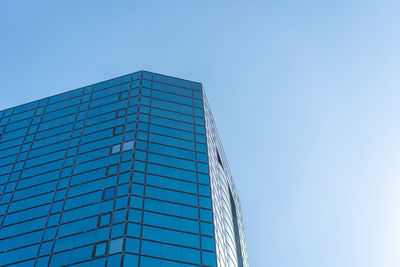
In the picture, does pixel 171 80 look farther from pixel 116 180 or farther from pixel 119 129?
pixel 116 180

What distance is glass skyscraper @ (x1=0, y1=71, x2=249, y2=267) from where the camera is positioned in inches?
1574

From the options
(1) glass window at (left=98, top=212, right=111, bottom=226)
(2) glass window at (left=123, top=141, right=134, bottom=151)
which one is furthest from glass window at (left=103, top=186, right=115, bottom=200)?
(2) glass window at (left=123, top=141, right=134, bottom=151)

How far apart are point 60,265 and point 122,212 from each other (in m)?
6.65

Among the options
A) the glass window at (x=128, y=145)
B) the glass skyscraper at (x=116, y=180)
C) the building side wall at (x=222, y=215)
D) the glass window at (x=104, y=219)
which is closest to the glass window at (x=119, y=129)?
the glass skyscraper at (x=116, y=180)

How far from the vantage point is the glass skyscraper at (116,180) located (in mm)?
39969

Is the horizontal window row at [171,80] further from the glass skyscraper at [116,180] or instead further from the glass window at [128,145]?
the glass window at [128,145]

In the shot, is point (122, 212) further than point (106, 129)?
No

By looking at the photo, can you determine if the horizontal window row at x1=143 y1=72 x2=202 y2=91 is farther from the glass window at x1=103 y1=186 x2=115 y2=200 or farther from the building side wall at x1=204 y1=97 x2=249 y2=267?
the glass window at x1=103 y1=186 x2=115 y2=200

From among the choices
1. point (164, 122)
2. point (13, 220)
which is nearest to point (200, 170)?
point (164, 122)

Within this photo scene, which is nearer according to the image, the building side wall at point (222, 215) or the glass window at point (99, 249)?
the glass window at point (99, 249)

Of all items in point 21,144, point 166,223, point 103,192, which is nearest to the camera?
point 166,223

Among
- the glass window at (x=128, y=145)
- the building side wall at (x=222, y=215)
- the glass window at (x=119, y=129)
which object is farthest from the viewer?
the glass window at (x=119, y=129)

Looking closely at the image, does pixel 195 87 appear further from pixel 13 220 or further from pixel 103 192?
pixel 13 220

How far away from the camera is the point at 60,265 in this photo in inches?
1534
